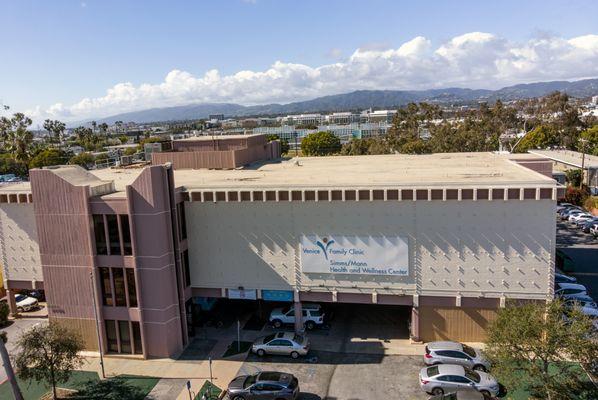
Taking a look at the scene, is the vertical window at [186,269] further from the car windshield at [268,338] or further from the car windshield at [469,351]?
the car windshield at [469,351]

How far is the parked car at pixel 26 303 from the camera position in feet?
113

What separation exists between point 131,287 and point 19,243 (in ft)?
36.6

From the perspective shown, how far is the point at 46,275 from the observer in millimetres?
27188

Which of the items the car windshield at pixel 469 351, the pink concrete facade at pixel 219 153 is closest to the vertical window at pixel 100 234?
the pink concrete facade at pixel 219 153

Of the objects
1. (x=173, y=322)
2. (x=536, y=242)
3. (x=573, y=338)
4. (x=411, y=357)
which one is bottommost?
(x=411, y=357)

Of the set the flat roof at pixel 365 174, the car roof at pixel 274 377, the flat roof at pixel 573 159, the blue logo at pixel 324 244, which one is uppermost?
the flat roof at pixel 365 174

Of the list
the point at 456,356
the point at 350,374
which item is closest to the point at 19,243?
the point at 350,374

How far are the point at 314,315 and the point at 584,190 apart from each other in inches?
1959

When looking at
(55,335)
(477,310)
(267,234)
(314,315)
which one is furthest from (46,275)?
(477,310)

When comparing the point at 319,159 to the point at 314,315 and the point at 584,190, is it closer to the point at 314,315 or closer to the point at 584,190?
the point at 314,315

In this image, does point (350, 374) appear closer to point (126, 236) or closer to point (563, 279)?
point (126, 236)

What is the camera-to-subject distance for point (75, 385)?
956 inches

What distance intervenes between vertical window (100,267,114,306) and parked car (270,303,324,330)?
1000 centimetres

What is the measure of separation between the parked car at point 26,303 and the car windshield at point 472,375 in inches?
1210
